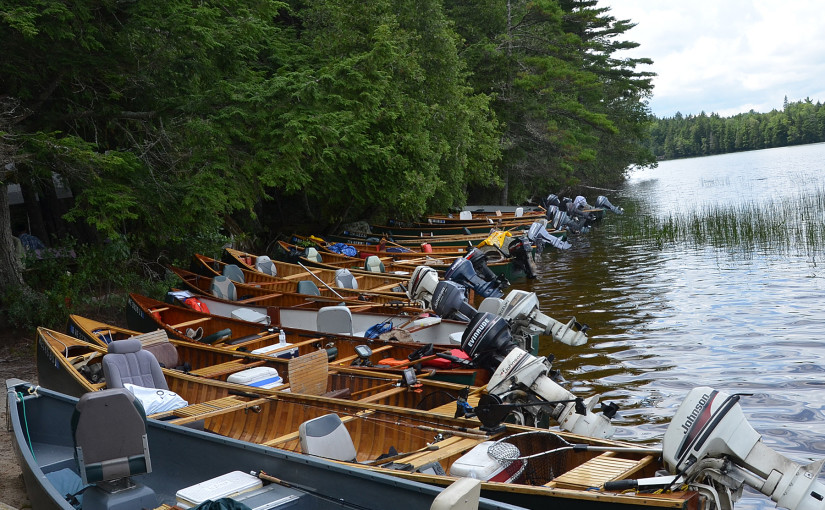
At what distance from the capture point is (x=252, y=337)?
1044cm

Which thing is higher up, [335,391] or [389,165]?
[389,165]

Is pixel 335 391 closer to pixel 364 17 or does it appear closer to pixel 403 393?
pixel 403 393

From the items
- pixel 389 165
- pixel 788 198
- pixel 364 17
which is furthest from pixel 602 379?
pixel 788 198

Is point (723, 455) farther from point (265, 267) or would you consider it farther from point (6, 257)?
point (265, 267)

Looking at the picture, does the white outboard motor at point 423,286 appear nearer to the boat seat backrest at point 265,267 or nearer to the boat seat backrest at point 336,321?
the boat seat backrest at point 336,321

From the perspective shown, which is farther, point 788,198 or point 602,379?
point 788,198

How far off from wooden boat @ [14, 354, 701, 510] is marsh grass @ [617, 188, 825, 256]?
16828 millimetres

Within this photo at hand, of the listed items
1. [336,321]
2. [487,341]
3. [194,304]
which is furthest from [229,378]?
[194,304]

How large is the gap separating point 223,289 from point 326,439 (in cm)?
834

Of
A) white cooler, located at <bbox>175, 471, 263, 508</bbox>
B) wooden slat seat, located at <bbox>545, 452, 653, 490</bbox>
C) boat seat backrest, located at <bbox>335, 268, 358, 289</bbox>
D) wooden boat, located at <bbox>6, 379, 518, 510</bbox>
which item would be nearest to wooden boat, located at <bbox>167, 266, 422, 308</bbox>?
boat seat backrest, located at <bbox>335, 268, 358, 289</bbox>

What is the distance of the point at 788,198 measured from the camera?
30.8 meters

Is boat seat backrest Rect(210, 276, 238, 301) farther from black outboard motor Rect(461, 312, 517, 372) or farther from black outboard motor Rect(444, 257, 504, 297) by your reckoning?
black outboard motor Rect(461, 312, 517, 372)

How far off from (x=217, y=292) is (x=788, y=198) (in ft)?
87.0

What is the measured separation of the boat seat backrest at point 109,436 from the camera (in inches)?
202
